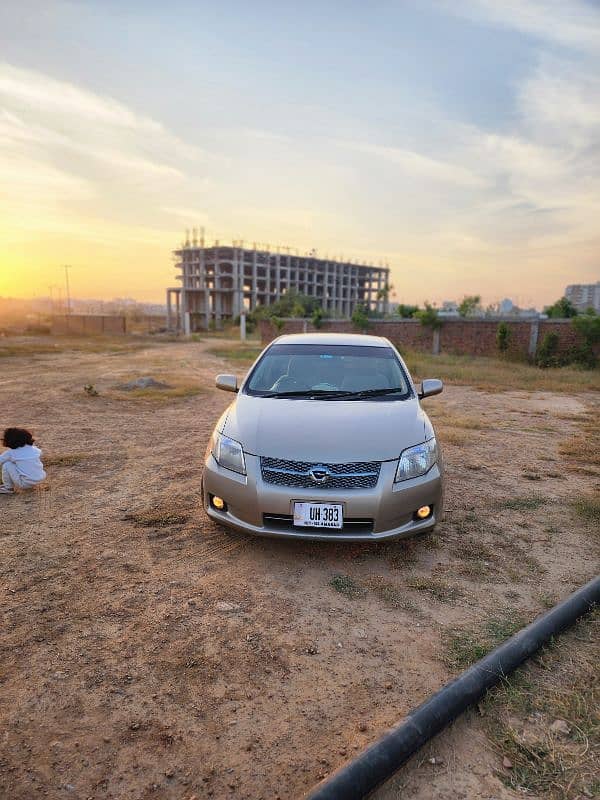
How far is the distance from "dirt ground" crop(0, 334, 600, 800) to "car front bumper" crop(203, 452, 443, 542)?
342 millimetres

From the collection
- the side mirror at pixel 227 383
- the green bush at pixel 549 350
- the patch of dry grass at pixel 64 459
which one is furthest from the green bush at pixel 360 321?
the side mirror at pixel 227 383

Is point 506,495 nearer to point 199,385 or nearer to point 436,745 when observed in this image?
point 436,745

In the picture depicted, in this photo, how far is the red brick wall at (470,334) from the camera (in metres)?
18.7

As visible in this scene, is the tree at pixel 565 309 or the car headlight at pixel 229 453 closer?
the car headlight at pixel 229 453

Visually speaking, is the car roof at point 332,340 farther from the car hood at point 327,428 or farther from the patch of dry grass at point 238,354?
the patch of dry grass at point 238,354

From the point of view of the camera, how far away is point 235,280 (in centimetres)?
8838

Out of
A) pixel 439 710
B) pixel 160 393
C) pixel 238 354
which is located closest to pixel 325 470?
pixel 439 710

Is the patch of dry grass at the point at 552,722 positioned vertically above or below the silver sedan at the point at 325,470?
below

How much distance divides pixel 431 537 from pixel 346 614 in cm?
132

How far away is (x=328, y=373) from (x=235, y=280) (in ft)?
287

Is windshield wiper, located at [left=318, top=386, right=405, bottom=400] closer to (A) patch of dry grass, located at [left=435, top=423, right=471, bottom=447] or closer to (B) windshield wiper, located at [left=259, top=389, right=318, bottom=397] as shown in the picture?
(B) windshield wiper, located at [left=259, top=389, right=318, bottom=397]

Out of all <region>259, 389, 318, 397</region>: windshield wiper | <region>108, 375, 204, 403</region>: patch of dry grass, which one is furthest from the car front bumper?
<region>108, 375, 204, 403</region>: patch of dry grass

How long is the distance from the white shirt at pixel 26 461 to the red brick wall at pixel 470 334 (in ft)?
62.3

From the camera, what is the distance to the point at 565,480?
541 cm
